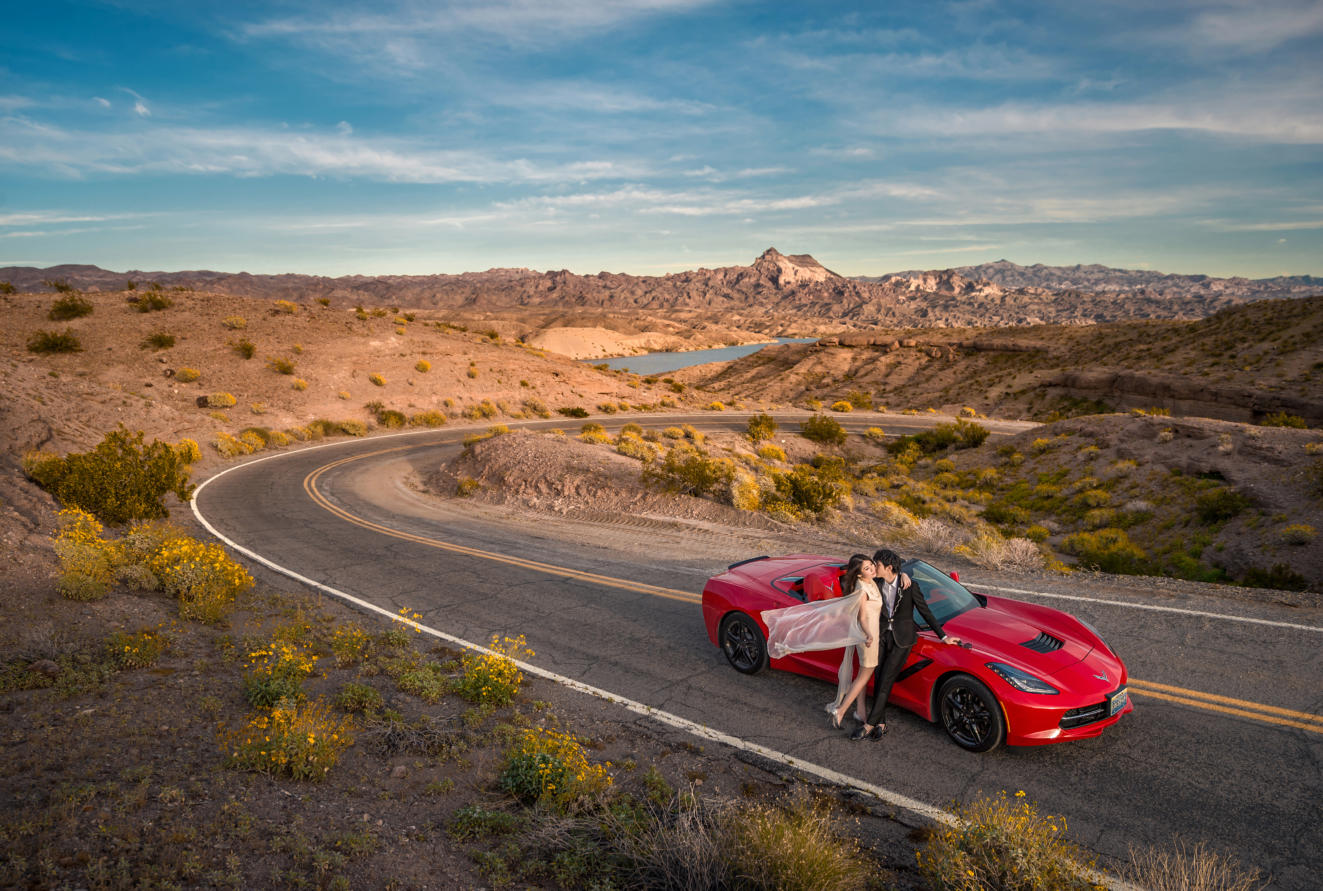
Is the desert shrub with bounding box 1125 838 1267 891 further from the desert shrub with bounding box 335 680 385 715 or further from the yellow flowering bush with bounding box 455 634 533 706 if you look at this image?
the desert shrub with bounding box 335 680 385 715

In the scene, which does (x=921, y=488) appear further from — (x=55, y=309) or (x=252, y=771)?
(x=55, y=309)

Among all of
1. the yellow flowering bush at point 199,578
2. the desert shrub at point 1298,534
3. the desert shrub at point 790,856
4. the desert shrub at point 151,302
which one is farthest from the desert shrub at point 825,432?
the desert shrub at point 151,302

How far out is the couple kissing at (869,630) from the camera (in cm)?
575

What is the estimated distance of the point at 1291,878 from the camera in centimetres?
409

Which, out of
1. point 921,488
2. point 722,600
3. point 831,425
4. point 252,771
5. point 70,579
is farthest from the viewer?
point 831,425

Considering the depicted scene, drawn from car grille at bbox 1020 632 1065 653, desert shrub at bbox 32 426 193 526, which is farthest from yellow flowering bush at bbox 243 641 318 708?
desert shrub at bbox 32 426 193 526

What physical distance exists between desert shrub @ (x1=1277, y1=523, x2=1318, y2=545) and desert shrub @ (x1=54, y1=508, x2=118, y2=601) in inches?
894

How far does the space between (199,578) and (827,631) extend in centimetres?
908

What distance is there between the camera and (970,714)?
5672mm

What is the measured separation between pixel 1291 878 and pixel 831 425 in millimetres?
30472

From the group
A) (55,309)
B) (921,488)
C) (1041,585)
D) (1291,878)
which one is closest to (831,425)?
(921,488)

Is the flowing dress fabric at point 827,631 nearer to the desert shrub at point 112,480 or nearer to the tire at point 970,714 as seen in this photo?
the tire at point 970,714

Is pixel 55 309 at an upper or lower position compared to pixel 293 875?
upper

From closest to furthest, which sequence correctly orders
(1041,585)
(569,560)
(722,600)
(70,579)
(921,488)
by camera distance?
(722,600) → (70,579) → (1041,585) → (569,560) → (921,488)
